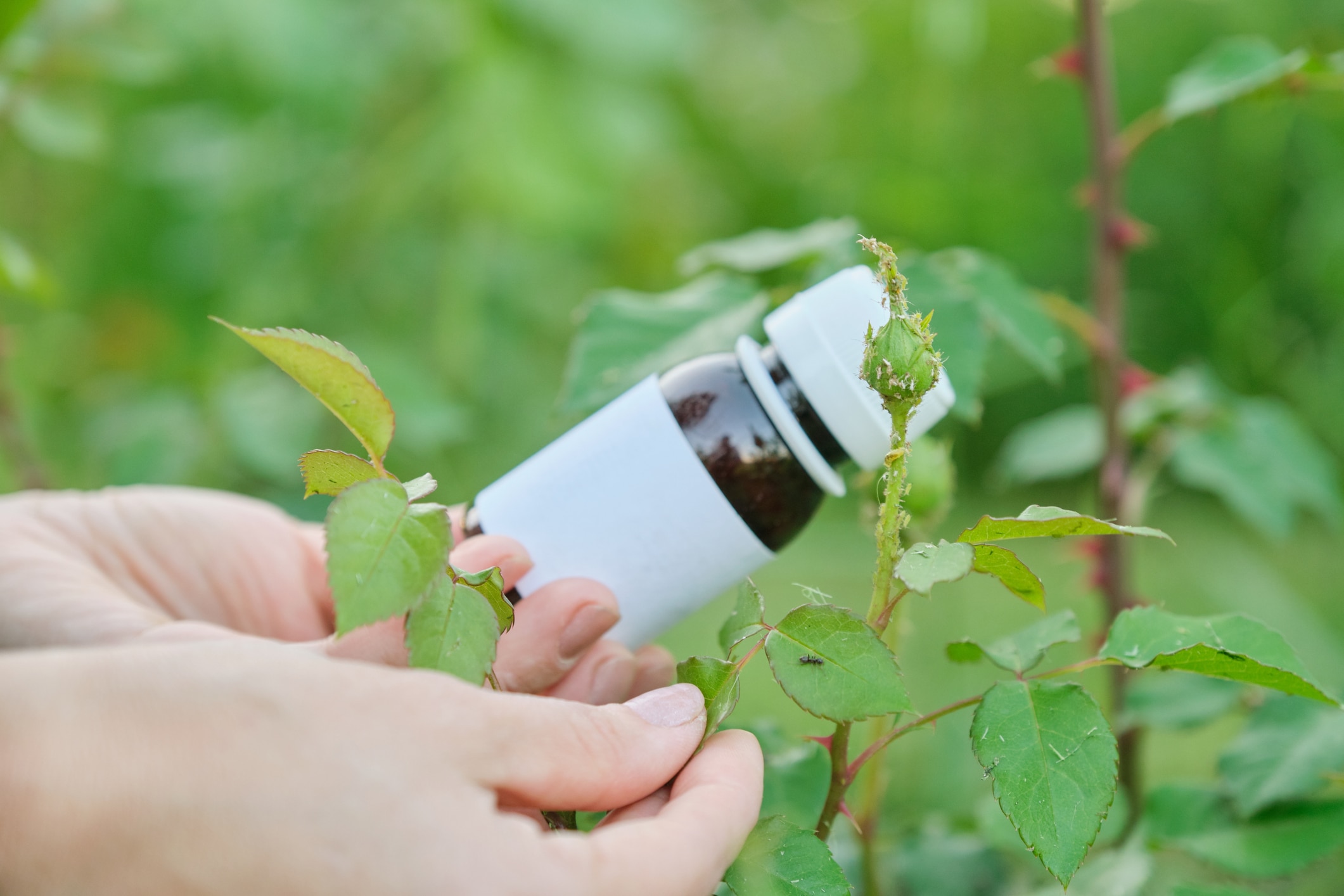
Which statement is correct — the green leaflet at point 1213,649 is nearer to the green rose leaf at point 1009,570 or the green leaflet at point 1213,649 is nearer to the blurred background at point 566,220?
the green rose leaf at point 1009,570

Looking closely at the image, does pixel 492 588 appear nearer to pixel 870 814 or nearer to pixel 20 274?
pixel 870 814

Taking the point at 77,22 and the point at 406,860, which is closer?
the point at 406,860

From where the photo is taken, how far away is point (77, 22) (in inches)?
26.9

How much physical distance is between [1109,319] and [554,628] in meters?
0.33

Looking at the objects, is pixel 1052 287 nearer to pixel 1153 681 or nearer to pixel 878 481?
pixel 1153 681

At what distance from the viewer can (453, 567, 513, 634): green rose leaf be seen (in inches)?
10.8

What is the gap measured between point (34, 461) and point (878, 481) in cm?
61

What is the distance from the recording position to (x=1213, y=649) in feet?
0.95

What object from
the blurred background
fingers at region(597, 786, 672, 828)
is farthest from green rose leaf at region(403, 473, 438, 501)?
the blurred background

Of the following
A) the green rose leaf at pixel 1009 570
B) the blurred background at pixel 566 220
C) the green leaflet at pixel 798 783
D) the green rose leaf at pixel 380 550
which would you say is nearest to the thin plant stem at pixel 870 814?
the green leaflet at pixel 798 783

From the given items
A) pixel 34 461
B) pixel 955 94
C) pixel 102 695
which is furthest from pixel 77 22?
pixel 955 94

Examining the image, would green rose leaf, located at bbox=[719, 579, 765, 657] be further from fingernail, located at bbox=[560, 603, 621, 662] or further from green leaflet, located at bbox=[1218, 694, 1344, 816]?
green leaflet, located at bbox=[1218, 694, 1344, 816]

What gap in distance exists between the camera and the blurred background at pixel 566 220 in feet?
3.50

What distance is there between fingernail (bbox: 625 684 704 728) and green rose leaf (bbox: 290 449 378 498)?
10 centimetres
